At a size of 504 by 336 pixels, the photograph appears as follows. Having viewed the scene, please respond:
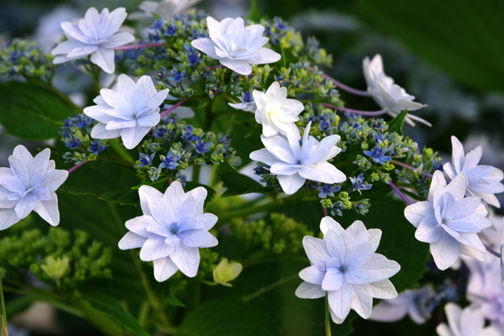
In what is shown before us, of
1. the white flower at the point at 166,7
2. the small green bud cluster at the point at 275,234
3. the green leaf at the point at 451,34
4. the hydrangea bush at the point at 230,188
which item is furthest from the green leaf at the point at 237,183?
the green leaf at the point at 451,34

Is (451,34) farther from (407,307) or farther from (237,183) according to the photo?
(237,183)

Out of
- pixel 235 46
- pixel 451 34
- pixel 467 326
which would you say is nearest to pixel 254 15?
pixel 235 46

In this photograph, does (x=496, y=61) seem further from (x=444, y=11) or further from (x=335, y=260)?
(x=335, y=260)

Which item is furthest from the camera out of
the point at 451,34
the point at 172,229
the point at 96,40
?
the point at 451,34

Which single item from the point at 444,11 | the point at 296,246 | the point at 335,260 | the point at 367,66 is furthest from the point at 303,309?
the point at 444,11

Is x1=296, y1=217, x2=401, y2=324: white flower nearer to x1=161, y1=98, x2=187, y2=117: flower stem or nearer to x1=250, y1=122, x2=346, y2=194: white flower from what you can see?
x1=250, y1=122, x2=346, y2=194: white flower

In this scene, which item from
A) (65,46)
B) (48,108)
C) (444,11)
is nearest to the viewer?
(65,46)
